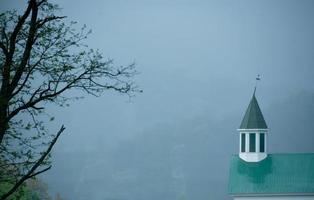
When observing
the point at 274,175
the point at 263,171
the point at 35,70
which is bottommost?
the point at 35,70

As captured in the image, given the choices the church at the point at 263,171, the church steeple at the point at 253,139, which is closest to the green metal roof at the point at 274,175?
the church at the point at 263,171

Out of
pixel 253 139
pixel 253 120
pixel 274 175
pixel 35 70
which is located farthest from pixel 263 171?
pixel 35 70

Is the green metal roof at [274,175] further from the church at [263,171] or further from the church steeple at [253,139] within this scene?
the church steeple at [253,139]

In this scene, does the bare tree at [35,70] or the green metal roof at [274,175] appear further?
the green metal roof at [274,175]

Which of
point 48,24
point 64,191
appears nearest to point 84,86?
point 48,24

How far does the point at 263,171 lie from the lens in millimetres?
41938

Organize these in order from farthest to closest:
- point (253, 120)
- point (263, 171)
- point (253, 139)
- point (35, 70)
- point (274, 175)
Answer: point (253, 120)
point (253, 139)
point (263, 171)
point (274, 175)
point (35, 70)

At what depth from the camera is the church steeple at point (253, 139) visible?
43031mm

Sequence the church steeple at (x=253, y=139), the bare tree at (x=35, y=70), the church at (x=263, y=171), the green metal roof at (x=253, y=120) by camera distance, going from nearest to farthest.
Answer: the bare tree at (x=35, y=70) < the church at (x=263, y=171) < the church steeple at (x=253, y=139) < the green metal roof at (x=253, y=120)

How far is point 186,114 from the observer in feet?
349

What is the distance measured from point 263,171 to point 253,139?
2700 millimetres

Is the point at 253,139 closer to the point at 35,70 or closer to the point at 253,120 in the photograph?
the point at 253,120

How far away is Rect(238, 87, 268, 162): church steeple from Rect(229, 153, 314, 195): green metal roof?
0.44 m

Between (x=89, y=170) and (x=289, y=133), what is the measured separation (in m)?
28.2
